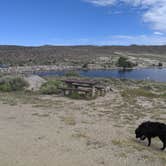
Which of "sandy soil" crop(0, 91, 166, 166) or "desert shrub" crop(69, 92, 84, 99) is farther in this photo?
"desert shrub" crop(69, 92, 84, 99)

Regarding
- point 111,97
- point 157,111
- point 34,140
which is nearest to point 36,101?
point 111,97

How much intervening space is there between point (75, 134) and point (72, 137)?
0.39 m

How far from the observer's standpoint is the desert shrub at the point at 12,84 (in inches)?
821

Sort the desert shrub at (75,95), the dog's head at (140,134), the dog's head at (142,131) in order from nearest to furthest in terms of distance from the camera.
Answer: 1. the dog's head at (142,131)
2. the dog's head at (140,134)
3. the desert shrub at (75,95)

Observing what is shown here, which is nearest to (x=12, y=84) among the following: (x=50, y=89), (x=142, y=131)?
(x=50, y=89)

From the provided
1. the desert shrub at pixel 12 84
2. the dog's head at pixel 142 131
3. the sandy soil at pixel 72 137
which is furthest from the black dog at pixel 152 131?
the desert shrub at pixel 12 84

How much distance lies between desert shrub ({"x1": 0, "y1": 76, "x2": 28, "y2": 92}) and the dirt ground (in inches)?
190

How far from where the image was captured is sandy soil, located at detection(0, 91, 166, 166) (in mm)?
7473

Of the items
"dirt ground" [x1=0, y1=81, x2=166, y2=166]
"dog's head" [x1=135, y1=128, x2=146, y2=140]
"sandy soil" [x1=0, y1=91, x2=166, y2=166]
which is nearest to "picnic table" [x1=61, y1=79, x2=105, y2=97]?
"dirt ground" [x1=0, y1=81, x2=166, y2=166]

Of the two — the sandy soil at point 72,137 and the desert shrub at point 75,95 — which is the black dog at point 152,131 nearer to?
the sandy soil at point 72,137

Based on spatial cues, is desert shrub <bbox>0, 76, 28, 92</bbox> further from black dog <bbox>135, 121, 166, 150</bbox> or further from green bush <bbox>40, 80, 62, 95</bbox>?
black dog <bbox>135, 121, 166, 150</bbox>

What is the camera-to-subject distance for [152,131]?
884cm

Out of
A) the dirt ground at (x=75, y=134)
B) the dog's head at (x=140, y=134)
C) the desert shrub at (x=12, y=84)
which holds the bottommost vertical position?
the dirt ground at (x=75, y=134)

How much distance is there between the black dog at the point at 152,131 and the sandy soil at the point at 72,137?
27cm
